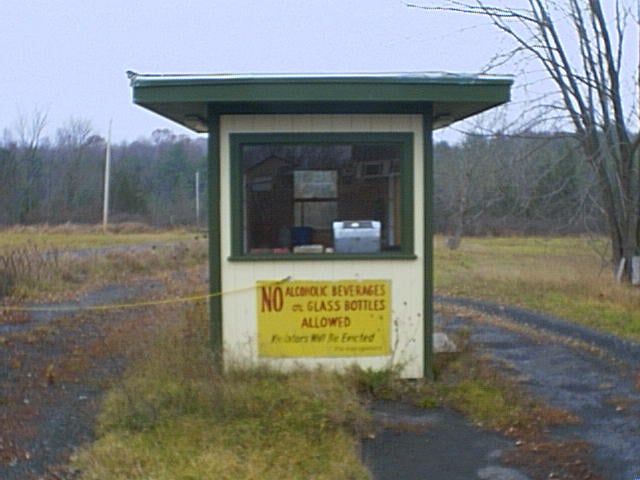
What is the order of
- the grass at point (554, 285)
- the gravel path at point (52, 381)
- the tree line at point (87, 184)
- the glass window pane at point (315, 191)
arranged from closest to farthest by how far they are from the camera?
1. the gravel path at point (52, 381)
2. the glass window pane at point (315, 191)
3. the grass at point (554, 285)
4. the tree line at point (87, 184)

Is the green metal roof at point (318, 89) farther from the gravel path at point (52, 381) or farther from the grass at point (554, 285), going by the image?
the grass at point (554, 285)

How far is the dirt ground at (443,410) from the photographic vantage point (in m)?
6.81

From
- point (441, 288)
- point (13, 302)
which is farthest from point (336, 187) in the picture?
point (441, 288)

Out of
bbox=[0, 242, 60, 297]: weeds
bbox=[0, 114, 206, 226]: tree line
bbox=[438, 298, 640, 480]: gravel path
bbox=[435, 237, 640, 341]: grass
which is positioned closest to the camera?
bbox=[438, 298, 640, 480]: gravel path

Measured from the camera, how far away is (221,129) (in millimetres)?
9219

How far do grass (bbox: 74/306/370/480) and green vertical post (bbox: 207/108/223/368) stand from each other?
0.33 m

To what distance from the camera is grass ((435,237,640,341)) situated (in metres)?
15.9

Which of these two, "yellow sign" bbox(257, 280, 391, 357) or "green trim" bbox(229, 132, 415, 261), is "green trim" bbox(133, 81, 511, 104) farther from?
"yellow sign" bbox(257, 280, 391, 357)

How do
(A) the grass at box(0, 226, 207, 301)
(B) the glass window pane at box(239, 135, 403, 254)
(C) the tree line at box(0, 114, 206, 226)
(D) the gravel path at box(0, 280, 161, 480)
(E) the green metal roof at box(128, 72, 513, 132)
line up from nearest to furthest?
(D) the gravel path at box(0, 280, 161, 480)
(E) the green metal roof at box(128, 72, 513, 132)
(B) the glass window pane at box(239, 135, 403, 254)
(A) the grass at box(0, 226, 207, 301)
(C) the tree line at box(0, 114, 206, 226)

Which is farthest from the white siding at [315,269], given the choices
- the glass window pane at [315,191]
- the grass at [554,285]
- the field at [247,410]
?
the grass at [554,285]

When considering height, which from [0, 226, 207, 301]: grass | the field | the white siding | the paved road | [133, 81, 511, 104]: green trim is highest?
[133, 81, 511, 104]: green trim

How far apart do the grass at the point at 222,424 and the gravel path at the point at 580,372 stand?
189 centimetres

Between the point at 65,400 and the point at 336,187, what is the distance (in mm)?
3380

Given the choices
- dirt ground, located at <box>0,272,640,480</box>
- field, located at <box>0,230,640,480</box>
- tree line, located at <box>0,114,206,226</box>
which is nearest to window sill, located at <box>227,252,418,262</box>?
field, located at <box>0,230,640,480</box>
